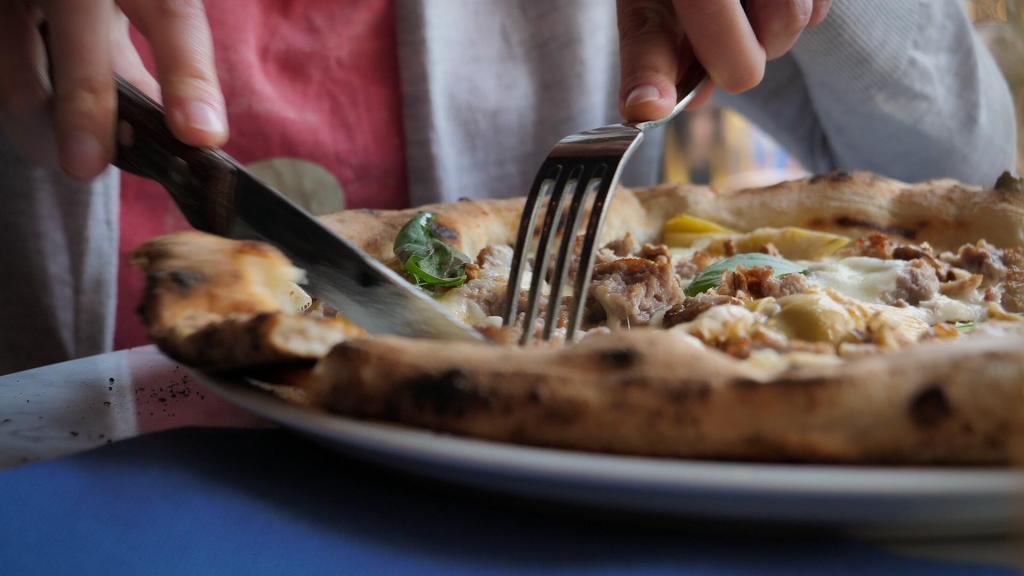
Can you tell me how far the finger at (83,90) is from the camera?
1.30m

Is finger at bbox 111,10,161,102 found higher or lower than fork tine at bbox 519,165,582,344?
higher

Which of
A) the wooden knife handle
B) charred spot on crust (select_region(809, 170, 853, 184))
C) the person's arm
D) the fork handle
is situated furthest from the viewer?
the person's arm

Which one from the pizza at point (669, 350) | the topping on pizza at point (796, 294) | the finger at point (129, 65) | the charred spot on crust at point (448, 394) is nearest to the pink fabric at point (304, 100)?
the finger at point (129, 65)

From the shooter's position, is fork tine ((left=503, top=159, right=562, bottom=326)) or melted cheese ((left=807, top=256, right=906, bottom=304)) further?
melted cheese ((left=807, top=256, right=906, bottom=304))

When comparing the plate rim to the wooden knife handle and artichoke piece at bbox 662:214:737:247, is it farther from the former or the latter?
artichoke piece at bbox 662:214:737:247

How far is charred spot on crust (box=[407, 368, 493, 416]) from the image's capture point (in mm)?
862

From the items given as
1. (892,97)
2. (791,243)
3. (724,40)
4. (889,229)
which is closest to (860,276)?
(791,243)

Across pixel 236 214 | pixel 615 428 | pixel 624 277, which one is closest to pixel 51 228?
pixel 236 214

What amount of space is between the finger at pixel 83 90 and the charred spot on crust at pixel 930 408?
115cm

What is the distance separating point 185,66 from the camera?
1.33 metres

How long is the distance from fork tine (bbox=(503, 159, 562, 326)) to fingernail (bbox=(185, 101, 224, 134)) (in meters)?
0.47

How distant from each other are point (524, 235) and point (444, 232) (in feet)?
2.21

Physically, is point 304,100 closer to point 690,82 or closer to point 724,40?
point 690,82

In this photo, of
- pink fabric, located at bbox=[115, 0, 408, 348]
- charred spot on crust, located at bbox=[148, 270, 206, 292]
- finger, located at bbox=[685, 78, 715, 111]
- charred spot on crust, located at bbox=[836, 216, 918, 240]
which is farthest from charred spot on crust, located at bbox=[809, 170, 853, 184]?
charred spot on crust, located at bbox=[148, 270, 206, 292]
